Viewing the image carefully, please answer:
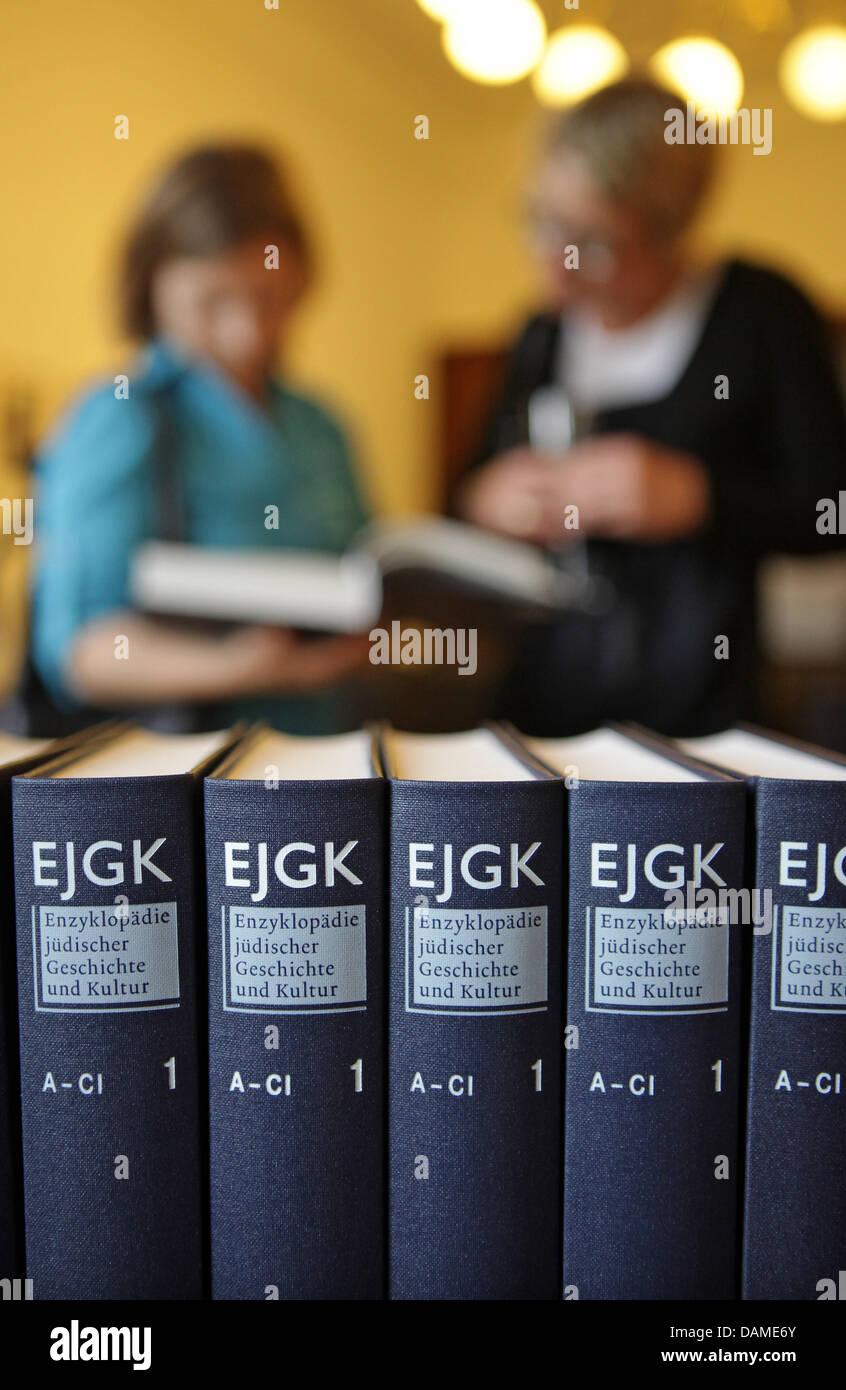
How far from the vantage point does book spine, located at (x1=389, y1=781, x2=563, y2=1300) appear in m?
0.36

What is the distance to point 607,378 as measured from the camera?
4.12ft

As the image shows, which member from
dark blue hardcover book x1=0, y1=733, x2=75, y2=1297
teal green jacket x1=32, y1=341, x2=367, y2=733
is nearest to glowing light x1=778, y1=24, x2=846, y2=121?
teal green jacket x1=32, y1=341, x2=367, y2=733

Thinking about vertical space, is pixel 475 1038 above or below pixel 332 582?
below

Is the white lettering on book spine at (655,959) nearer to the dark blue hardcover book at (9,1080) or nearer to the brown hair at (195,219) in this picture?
the dark blue hardcover book at (9,1080)

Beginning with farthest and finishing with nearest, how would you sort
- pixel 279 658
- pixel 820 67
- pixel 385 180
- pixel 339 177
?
pixel 385 180, pixel 339 177, pixel 820 67, pixel 279 658

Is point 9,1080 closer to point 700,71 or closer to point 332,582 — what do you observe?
point 332,582

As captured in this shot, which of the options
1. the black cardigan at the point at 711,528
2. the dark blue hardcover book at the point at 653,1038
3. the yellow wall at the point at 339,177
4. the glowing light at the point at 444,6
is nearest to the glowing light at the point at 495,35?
the glowing light at the point at 444,6

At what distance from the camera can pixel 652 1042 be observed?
0.37 meters

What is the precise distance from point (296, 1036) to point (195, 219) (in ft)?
3.54

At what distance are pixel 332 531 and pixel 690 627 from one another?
1.48 feet

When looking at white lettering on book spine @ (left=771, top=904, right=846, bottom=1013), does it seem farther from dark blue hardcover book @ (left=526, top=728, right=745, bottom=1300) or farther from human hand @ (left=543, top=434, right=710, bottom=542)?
human hand @ (left=543, top=434, right=710, bottom=542)

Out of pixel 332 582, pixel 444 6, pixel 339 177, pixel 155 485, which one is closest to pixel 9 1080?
pixel 332 582
